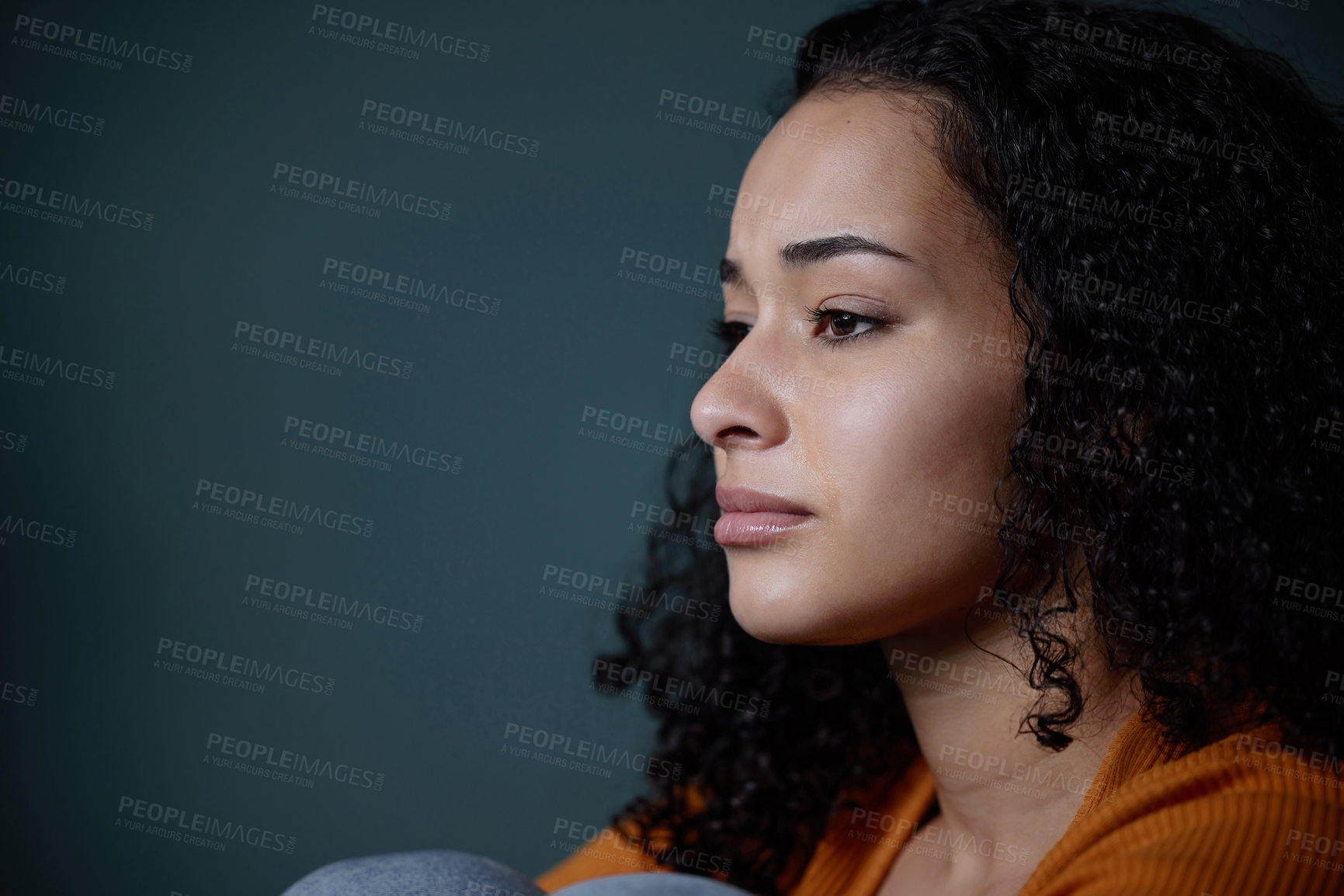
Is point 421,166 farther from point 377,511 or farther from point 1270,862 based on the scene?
point 1270,862

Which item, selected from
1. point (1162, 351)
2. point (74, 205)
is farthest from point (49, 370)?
point (1162, 351)

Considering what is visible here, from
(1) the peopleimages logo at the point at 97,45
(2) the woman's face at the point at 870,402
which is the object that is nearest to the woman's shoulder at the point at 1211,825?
(2) the woman's face at the point at 870,402

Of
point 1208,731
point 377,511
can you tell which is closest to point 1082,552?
point 1208,731

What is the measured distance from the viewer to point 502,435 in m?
1.93

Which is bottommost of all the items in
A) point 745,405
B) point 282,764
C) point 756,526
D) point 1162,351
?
point 282,764

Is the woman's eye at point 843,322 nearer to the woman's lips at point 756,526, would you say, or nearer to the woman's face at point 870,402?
the woman's face at point 870,402

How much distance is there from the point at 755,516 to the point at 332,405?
44.9 inches

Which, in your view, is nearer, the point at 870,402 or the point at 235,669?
the point at 870,402

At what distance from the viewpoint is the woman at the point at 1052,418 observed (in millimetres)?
970

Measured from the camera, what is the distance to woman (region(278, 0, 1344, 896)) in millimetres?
970

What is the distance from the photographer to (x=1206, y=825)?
82 centimetres

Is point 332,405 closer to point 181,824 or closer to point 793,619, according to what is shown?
point 181,824

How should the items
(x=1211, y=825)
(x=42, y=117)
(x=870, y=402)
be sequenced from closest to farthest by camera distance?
(x=1211, y=825) < (x=870, y=402) < (x=42, y=117)

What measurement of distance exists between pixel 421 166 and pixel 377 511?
66cm
